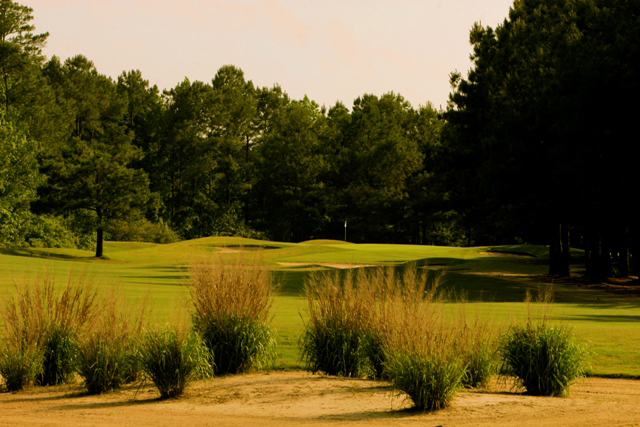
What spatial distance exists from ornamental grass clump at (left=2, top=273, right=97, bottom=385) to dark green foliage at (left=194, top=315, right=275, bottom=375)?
6.17 ft

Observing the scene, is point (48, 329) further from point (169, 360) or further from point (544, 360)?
point (544, 360)

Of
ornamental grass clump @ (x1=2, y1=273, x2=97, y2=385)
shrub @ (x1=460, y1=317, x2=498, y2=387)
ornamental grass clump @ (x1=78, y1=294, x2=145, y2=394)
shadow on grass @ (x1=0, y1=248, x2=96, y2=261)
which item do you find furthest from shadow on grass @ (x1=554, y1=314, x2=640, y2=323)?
shadow on grass @ (x1=0, y1=248, x2=96, y2=261)

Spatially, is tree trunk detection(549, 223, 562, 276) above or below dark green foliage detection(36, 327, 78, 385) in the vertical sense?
above

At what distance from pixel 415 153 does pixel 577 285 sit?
48736 millimetres

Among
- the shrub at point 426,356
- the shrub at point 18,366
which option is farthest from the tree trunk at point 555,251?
the shrub at point 18,366

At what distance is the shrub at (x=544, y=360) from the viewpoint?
38.5 feet

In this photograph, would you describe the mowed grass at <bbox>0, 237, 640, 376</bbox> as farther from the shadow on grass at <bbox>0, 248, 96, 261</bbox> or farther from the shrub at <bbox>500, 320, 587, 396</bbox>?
the shrub at <bbox>500, 320, 587, 396</bbox>

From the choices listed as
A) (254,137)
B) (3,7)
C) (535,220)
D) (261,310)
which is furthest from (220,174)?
(261,310)

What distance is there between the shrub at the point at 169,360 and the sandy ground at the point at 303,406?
22 centimetres

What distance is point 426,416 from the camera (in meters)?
10.2

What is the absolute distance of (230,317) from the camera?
13070mm

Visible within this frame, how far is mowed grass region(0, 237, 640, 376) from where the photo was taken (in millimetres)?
15500

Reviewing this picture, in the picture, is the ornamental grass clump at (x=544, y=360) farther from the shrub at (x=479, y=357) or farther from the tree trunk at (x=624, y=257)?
the tree trunk at (x=624, y=257)

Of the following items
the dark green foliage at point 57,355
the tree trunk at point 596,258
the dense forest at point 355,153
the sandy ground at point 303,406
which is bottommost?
the sandy ground at point 303,406
